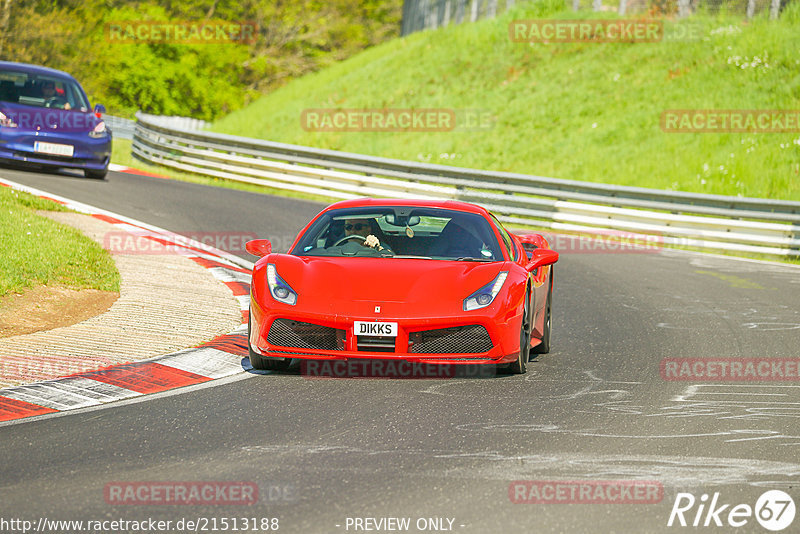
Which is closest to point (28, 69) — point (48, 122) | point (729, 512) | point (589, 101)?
point (48, 122)

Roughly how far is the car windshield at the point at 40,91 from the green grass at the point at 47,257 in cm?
618

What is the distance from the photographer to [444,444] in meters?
5.72

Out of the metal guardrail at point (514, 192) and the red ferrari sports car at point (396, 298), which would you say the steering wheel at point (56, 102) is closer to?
the metal guardrail at point (514, 192)

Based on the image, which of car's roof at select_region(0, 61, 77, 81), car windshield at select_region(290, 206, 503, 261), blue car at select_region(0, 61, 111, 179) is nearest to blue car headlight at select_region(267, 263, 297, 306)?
car windshield at select_region(290, 206, 503, 261)

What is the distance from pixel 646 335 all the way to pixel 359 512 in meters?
5.86

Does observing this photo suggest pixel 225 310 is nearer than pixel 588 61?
Yes

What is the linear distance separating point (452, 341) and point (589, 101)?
81.8 ft

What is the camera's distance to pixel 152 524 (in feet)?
14.1

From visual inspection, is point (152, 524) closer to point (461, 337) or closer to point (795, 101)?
point (461, 337)

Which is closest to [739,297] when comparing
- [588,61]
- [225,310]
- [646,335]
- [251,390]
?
[646,335]

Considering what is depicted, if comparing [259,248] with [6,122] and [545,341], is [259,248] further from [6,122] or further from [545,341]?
[6,122]

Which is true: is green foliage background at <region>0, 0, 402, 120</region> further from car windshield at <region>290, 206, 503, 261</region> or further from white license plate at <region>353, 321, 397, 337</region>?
white license plate at <region>353, 321, 397, 337</region>

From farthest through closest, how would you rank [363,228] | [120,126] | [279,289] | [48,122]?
[120,126], [48,122], [363,228], [279,289]

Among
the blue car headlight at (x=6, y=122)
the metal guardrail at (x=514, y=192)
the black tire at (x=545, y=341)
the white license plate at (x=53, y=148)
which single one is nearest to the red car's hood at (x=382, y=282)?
the black tire at (x=545, y=341)
